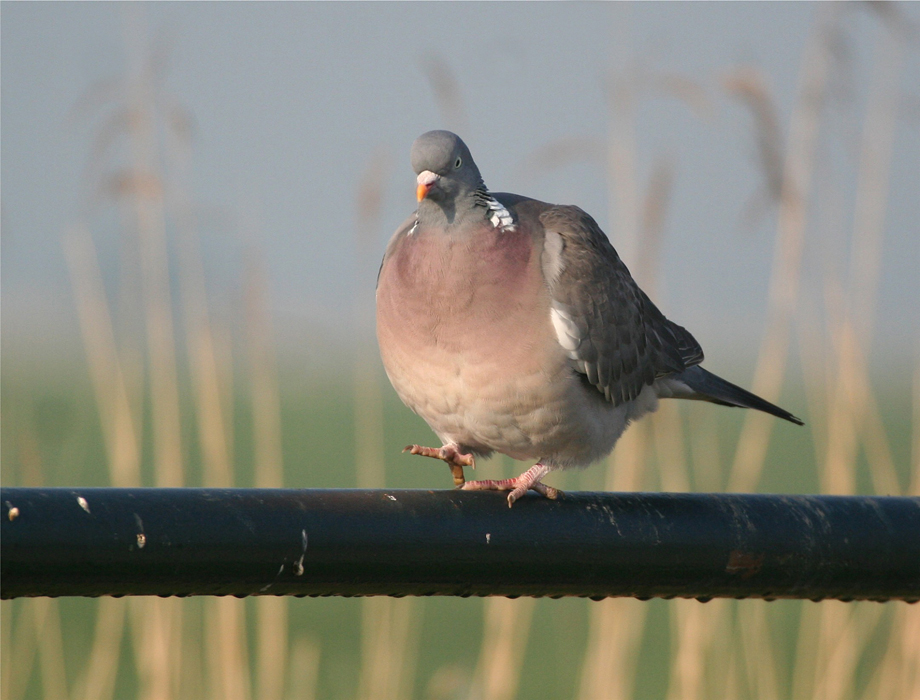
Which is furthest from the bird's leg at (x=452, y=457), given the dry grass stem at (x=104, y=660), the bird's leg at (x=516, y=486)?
the dry grass stem at (x=104, y=660)

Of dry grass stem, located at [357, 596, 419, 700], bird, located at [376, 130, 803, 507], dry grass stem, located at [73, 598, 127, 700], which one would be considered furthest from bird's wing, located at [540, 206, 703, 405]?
dry grass stem, located at [73, 598, 127, 700]

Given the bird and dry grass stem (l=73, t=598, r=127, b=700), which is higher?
the bird

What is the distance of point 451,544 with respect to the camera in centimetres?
122

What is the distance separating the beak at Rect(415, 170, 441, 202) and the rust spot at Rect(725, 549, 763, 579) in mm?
978

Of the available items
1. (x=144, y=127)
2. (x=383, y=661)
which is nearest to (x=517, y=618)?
(x=383, y=661)

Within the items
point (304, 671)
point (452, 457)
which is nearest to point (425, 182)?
point (452, 457)

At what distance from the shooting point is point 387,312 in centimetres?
213

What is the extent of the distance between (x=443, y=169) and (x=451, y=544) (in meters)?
1.03

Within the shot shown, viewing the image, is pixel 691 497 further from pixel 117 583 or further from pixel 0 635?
pixel 0 635

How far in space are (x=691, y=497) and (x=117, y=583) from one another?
77cm

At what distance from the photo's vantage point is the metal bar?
3.32ft

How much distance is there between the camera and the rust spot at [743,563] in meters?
1.34

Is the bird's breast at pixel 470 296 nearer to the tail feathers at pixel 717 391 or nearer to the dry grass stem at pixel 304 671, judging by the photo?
the tail feathers at pixel 717 391

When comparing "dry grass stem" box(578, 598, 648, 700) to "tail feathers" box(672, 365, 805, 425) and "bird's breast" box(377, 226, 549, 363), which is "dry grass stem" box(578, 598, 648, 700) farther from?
"bird's breast" box(377, 226, 549, 363)
